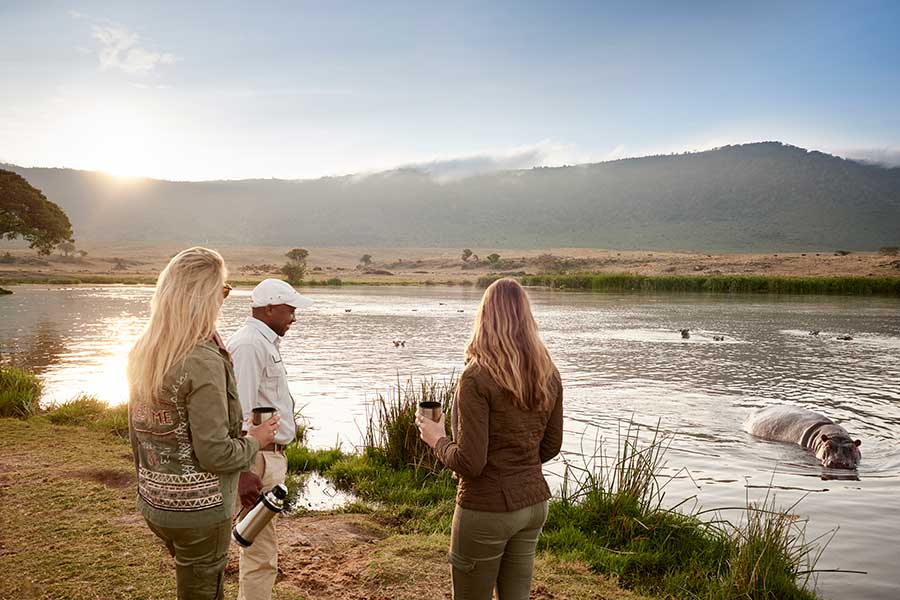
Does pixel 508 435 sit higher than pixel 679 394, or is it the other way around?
pixel 508 435

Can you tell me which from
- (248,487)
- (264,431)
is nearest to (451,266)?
(248,487)

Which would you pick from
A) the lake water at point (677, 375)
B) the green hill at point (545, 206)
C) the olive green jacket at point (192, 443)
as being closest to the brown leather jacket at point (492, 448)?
the olive green jacket at point (192, 443)

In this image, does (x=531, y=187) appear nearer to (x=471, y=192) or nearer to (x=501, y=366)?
(x=471, y=192)

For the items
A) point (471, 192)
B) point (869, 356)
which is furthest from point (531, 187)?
point (869, 356)

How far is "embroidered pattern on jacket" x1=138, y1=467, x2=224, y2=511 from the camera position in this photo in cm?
286

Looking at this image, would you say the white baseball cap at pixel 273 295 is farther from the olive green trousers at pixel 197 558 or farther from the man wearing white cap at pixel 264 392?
the olive green trousers at pixel 197 558

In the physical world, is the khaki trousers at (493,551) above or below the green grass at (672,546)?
above

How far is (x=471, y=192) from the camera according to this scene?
158375mm

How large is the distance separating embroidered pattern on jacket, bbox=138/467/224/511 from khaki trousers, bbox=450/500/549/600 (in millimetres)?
1065

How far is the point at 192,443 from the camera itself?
2820mm

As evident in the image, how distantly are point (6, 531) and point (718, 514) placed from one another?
618cm

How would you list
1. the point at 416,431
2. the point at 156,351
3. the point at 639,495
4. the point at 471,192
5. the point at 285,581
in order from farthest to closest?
1. the point at 471,192
2. the point at 416,431
3. the point at 639,495
4. the point at 285,581
5. the point at 156,351

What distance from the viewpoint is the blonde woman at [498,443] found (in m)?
2.95

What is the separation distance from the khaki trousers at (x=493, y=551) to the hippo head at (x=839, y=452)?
7047 millimetres
